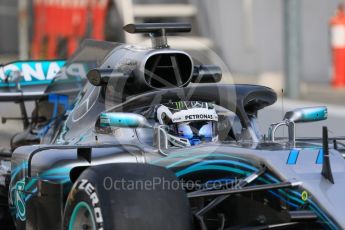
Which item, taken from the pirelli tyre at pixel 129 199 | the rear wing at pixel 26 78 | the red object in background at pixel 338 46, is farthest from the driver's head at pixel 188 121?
the red object in background at pixel 338 46

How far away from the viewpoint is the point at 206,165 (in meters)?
4.90

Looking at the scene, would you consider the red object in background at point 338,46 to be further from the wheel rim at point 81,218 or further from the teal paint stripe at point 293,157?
the wheel rim at point 81,218

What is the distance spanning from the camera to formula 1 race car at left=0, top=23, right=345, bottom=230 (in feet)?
14.7

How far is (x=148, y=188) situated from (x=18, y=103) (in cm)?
357

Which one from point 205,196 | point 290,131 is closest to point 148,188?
point 205,196

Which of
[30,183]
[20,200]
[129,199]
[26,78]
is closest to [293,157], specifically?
[129,199]

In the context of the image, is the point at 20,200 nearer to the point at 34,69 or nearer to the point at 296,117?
the point at 296,117

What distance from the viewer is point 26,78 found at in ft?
26.3

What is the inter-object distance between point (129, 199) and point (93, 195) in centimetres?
20

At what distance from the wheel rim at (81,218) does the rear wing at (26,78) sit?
293 centimetres

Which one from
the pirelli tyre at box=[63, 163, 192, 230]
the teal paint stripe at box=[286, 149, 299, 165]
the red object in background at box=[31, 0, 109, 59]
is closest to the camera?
the pirelli tyre at box=[63, 163, 192, 230]

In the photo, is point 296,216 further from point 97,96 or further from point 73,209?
point 97,96

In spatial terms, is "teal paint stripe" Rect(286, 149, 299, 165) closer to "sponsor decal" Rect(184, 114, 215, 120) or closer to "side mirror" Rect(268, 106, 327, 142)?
"side mirror" Rect(268, 106, 327, 142)

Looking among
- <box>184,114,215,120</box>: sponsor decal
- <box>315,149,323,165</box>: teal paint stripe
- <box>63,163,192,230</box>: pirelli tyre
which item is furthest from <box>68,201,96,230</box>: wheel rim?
<box>315,149,323,165</box>: teal paint stripe
